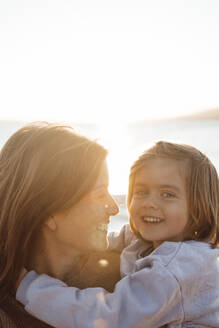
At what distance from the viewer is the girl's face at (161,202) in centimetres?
125

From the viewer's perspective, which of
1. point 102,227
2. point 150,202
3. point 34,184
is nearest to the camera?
point 34,184

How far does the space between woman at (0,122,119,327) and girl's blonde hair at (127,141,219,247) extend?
358mm

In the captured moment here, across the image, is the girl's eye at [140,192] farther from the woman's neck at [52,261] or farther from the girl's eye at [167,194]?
the woman's neck at [52,261]

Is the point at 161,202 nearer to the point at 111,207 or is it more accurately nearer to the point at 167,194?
the point at 167,194

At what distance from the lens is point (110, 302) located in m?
0.94

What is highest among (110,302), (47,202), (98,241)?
(47,202)

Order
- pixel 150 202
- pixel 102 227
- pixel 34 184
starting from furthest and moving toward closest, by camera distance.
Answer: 1. pixel 150 202
2. pixel 102 227
3. pixel 34 184

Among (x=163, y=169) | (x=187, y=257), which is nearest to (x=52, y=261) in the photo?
(x=187, y=257)

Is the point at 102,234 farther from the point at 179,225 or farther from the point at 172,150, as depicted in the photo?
the point at 172,150

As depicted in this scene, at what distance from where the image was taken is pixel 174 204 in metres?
1.26

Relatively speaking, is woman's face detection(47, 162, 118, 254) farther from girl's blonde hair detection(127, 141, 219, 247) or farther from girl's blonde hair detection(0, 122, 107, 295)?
girl's blonde hair detection(127, 141, 219, 247)

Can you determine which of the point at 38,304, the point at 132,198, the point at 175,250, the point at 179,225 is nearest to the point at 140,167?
the point at 132,198

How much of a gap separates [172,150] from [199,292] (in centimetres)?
49

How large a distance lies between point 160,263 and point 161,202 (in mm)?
287
